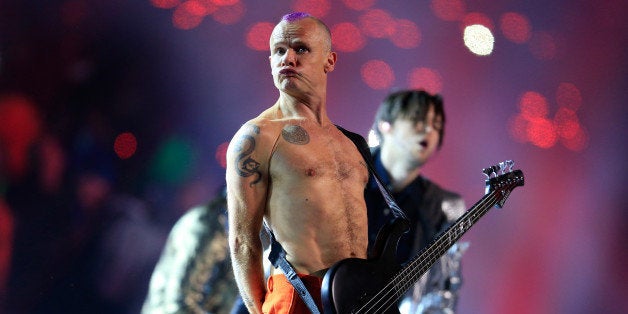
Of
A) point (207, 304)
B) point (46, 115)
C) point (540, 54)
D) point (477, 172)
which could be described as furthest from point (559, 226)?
point (46, 115)

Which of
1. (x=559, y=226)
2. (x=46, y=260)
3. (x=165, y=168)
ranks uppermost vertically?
(x=165, y=168)

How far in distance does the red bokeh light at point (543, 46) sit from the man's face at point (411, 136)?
0.89 metres

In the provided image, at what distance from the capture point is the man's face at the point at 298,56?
2713 mm

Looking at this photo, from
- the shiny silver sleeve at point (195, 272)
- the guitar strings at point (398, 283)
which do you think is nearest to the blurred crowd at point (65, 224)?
the shiny silver sleeve at point (195, 272)

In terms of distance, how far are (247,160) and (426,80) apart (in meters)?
2.65

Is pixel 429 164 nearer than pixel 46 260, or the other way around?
pixel 46 260

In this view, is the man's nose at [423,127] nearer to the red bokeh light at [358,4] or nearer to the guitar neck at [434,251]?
the red bokeh light at [358,4]

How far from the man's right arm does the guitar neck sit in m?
0.43

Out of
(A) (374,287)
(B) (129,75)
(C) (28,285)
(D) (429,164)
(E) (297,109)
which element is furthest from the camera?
(D) (429,164)

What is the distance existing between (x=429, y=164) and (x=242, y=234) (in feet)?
8.55

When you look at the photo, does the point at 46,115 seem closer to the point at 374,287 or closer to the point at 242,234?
the point at 242,234

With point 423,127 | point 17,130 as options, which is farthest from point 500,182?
point 17,130

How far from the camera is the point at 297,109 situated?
9.07ft

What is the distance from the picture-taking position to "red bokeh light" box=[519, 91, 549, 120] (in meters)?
5.18
